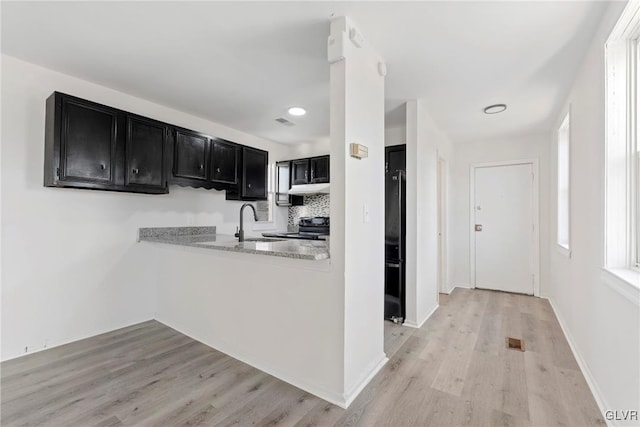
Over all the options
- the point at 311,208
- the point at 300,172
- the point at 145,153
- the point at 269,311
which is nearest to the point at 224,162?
the point at 145,153

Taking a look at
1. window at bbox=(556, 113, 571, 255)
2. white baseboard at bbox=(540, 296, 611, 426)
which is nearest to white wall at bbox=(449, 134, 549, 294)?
window at bbox=(556, 113, 571, 255)

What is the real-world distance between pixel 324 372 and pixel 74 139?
2755 mm

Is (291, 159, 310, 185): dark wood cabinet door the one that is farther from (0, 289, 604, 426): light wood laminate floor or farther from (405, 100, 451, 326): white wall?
(0, 289, 604, 426): light wood laminate floor

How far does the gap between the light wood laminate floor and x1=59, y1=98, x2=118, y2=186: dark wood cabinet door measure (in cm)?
152

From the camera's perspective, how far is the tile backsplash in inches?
195

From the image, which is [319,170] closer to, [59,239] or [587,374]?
A: [59,239]

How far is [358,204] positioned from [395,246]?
143 centimetres

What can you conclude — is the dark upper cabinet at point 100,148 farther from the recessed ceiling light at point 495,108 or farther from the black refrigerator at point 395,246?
the recessed ceiling light at point 495,108

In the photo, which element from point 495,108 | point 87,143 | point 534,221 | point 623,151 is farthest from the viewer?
point 534,221

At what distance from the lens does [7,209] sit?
92.2 inches

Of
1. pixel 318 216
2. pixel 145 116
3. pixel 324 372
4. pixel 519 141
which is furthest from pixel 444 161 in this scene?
pixel 145 116

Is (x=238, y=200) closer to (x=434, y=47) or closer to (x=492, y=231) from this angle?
(x=434, y=47)

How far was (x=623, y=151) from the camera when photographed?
1.72m

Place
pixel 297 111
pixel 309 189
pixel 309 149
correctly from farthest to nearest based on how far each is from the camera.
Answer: pixel 309 149 → pixel 309 189 → pixel 297 111
